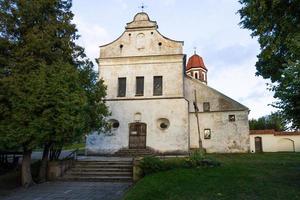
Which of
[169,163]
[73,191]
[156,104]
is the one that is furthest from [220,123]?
[73,191]

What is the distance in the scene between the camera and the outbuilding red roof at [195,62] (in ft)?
165

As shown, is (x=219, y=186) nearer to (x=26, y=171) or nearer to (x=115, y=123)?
(x=26, y=171)

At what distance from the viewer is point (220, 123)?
2516 cm

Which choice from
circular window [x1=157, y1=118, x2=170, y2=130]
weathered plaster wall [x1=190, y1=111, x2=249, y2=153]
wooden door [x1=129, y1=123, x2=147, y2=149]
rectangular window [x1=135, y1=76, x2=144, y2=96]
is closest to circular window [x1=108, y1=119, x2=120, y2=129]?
wooden door [x1=129, y1=123, x2=147, y2=149]

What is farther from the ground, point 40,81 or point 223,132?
point 40,81

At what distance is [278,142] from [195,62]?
→ 74.9 feet

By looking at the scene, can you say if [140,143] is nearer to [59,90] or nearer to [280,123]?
[59,90]

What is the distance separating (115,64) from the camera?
80.6 ft

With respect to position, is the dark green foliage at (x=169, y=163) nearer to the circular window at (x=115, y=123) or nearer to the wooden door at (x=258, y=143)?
the circular window at (x=115, y=123)

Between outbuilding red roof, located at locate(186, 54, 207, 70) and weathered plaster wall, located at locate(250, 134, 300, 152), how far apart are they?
21.1 metres

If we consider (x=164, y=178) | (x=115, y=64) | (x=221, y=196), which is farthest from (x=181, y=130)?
(x=221, y=196)

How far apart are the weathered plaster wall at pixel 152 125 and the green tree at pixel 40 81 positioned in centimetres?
926

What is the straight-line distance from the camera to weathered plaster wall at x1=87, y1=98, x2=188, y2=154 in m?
22.3

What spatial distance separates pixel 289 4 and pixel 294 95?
231cm
